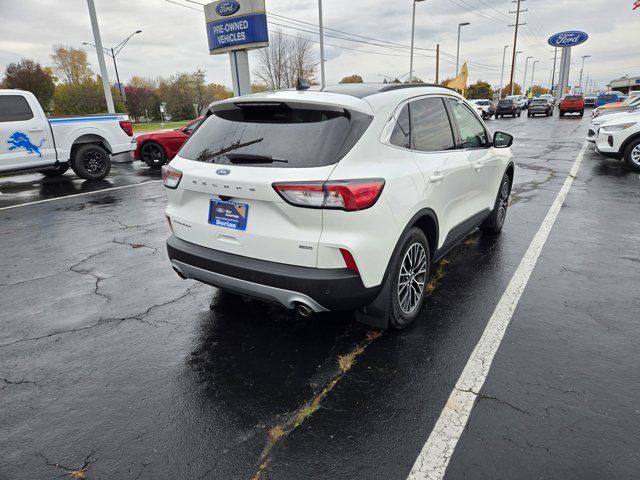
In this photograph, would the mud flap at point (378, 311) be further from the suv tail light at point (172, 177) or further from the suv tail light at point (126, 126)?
the suv tail light at point (126, 126)

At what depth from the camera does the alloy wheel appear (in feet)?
10.9

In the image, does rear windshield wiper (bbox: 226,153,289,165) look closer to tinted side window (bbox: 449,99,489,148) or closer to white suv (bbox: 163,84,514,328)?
white suv (bbox: 163,84,514,328)

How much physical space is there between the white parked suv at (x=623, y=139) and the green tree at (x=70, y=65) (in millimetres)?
83306

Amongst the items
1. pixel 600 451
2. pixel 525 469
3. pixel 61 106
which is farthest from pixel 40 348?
pixel 61 106

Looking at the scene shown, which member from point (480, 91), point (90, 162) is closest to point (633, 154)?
point (90, 162)

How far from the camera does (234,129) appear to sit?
322 cm

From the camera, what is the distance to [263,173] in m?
2.81

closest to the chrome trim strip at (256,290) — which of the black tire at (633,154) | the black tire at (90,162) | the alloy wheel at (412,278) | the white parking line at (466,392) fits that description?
the alloy wheel at (412,278)

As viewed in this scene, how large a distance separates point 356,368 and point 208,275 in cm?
127

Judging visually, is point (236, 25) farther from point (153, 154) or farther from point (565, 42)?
point (565, 42)

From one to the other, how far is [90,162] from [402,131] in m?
9.96

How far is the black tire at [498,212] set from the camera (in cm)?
548

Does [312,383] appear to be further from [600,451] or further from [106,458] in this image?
[600,451]

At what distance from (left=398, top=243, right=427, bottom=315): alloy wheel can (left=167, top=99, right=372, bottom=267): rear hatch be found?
2.89 feet
